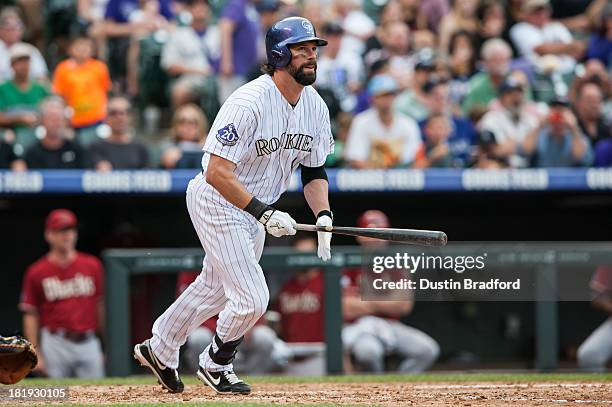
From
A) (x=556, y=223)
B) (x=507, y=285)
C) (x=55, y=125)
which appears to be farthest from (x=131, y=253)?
(x=556, y=223)

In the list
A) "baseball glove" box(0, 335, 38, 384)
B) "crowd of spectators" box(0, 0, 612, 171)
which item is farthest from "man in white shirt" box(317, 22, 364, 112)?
"baseball glove" box(0, 335, 38, 384)

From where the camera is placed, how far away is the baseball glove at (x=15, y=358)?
4906 mm

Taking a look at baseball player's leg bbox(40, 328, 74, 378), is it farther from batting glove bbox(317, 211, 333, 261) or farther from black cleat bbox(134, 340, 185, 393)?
batting glove bbox(317, 211, 333, 261)

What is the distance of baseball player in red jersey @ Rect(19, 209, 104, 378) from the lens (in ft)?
25.5

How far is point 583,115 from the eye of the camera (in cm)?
963

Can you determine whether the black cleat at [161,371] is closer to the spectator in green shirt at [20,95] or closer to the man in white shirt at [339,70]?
the spectator in green shirt at [20,95]

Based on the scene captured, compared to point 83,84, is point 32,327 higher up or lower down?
lower down

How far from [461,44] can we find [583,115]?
1.51 metres

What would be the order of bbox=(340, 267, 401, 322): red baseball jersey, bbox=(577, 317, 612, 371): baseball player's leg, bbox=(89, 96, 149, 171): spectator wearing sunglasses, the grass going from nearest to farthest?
the grass → bbox=(577, 317, 612, 371): baseball player's leg → bbox=(340, 267, 401, 322): red baseball jersey → bbox=(89, 96, 149, 171): spectator wearing sunglasses

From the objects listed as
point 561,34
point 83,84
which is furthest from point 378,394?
point 561,34

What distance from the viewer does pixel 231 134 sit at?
4.96 metres

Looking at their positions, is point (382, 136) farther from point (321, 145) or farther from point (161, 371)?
point (161, 371)

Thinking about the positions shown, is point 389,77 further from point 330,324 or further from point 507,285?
point 507,285

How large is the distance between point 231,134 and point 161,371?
130cm
